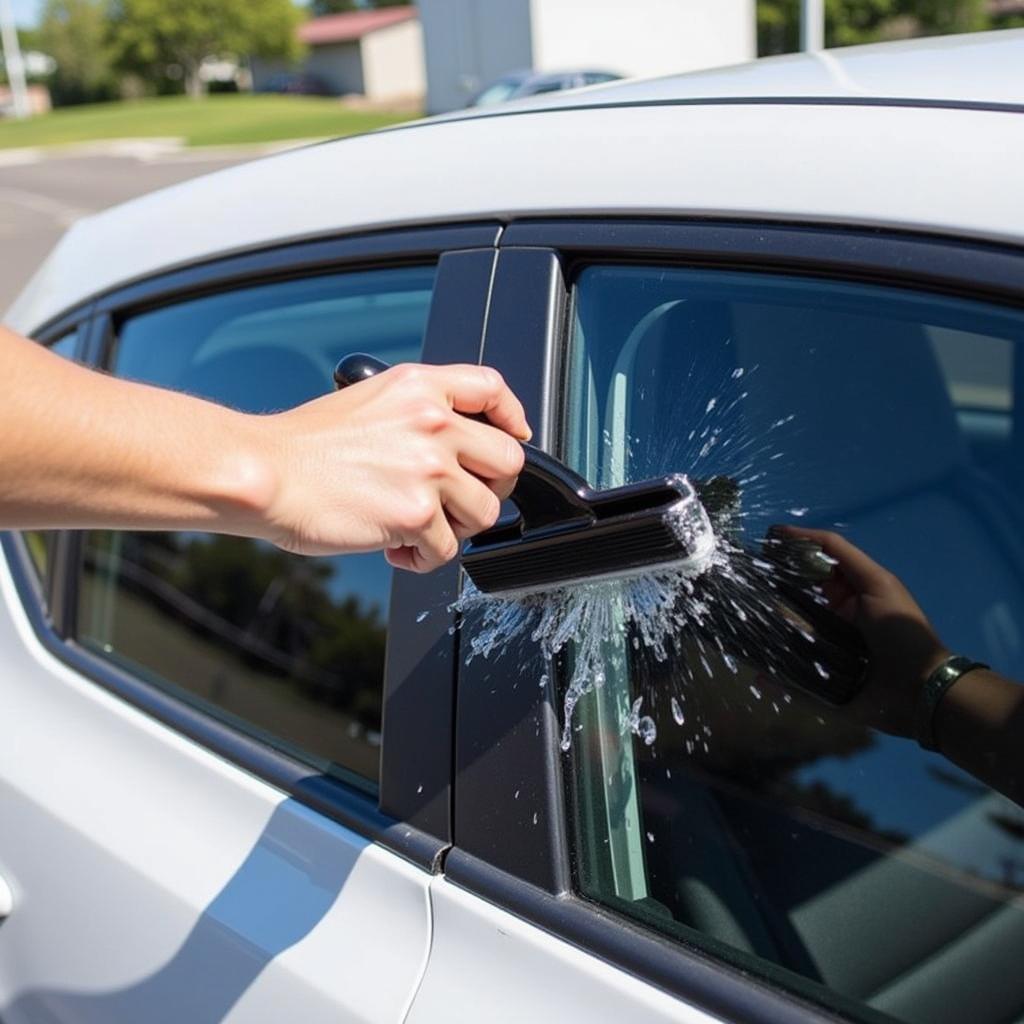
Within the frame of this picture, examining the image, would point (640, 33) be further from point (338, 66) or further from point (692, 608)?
point (338, 66)

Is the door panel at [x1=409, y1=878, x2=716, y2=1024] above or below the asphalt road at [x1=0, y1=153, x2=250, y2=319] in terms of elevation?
above

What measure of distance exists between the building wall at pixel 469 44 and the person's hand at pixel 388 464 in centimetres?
2587

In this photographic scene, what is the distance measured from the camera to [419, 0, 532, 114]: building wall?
2597 centimetres

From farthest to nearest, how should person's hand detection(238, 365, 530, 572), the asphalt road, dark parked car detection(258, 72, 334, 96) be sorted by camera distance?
dark parked car detection(258, 72, 334, 96), the asphalt road, person's hand detection(238, 365, 530, 572)

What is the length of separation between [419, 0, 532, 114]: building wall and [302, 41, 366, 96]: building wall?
1402 inches

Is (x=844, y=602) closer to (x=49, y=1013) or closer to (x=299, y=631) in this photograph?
(x=49, y=1013)

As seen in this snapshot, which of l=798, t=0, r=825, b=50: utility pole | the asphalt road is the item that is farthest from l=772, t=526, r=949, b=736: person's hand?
the asphalt road

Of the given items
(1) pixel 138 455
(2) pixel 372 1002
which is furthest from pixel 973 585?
(1) pixel 138 455

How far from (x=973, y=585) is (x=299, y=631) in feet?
4.84

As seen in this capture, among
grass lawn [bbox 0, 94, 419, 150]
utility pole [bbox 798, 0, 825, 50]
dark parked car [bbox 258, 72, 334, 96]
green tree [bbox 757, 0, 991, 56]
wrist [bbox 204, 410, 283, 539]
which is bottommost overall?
dark parked car [bbox 258, 72, 334, 96]

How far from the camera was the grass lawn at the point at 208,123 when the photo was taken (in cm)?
3256

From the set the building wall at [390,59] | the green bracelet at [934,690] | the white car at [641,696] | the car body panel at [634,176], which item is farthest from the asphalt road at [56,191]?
the building wall at [390,59]

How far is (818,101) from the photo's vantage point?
Answer: 119 cm

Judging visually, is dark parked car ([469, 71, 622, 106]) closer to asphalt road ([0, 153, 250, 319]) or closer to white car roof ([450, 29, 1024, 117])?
asphalt road ([0, 153, 250, 319])
